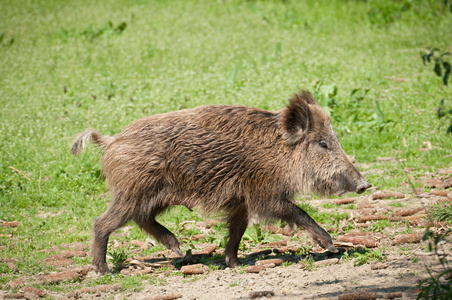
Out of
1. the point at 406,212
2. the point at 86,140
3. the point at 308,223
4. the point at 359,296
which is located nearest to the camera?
the point at 359,296

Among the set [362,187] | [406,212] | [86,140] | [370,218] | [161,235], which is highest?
[86,140]

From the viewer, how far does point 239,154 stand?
212 inches

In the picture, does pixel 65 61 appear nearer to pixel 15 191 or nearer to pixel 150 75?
pixel 150 75

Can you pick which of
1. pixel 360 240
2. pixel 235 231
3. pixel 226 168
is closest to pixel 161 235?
pixel 235 231

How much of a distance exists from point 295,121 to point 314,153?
397 mm

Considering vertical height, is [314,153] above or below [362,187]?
above

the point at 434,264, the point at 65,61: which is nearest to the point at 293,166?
the point at 434,264

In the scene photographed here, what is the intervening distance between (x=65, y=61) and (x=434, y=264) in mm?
10383

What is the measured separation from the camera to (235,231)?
18.2 ft

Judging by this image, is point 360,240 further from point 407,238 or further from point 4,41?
point 4,41

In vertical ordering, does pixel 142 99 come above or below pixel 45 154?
above

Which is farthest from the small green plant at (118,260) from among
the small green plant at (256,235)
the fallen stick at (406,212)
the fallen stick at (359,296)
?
the fallen stick at (406,212)

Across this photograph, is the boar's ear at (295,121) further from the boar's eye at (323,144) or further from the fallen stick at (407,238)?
the fallen stick at (407,238)

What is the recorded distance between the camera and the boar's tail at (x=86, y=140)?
564cm
